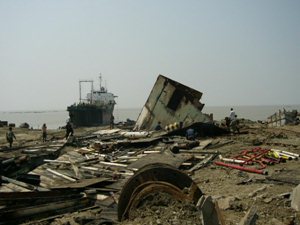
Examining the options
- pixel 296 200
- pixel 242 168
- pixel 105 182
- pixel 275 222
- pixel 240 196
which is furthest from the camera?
pixel 242 168

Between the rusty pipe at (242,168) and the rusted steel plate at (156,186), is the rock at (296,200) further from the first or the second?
the rusty pipe at (242,168)

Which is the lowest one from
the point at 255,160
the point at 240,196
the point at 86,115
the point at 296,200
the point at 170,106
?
the point at 240,196

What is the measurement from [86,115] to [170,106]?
30554 millimetres

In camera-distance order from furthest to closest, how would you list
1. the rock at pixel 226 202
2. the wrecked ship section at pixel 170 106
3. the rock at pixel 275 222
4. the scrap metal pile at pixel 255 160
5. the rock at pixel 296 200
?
the wrecked ship section at pixel 170 106 < the scrap metal pile at pixel 255 160 < the rock at pixel 226 202 < the rock at pixel 296 200 < the rock at pixel 275 222

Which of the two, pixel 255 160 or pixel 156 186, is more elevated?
pixel 156 186

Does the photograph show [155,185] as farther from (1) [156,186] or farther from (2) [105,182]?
(2) [105,182]

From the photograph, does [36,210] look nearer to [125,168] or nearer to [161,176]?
[161,176]

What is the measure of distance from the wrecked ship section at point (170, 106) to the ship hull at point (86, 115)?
28282 millimetres

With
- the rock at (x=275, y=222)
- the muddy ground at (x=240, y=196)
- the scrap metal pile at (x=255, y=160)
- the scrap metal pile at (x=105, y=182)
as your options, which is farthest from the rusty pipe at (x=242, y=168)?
the rock at (x=275, y=222)

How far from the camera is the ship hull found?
168 feet

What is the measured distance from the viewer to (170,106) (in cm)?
2300

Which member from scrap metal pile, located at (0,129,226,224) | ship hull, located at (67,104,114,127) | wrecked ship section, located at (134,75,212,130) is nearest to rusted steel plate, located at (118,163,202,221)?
scrap metal pile, located at (0,129,226,224)

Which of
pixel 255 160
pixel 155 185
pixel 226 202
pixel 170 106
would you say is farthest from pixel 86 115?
pixel 155 185

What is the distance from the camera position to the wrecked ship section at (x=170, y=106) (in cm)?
2194
